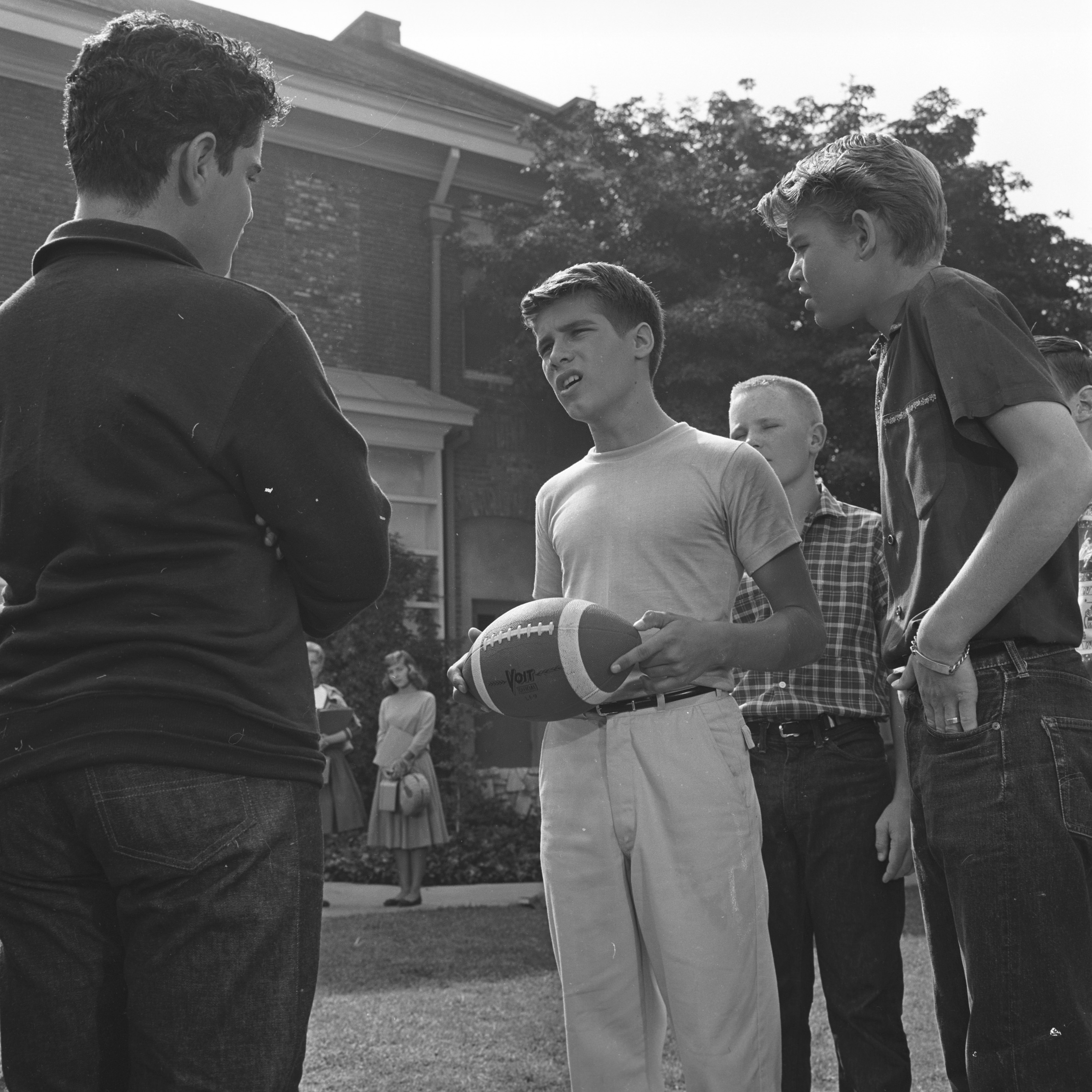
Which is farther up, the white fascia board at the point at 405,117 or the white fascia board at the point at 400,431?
the white fascia board at the point at 405,117

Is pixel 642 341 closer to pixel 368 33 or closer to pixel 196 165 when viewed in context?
pixel 196 165

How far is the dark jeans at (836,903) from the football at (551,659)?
3.77ft

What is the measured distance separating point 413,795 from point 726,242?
34.5 feet

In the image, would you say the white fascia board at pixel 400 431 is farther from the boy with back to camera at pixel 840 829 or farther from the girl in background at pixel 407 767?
the boy with back to camera at pixel 840 829

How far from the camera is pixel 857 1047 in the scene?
3.73 metres

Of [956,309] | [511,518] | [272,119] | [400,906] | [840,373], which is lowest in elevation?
[400,906]

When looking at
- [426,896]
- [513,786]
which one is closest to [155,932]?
[426,896]

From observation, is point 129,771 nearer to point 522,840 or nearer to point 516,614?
point 516,614

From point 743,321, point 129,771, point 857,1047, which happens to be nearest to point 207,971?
point 129,771

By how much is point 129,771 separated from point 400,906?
943 centimetres

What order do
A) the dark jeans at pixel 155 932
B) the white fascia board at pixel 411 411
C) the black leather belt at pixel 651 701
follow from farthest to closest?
the white fascia board at pixel 411 411
the black leather belt at pixel 651 701
the dark jeans at pixel 155 932

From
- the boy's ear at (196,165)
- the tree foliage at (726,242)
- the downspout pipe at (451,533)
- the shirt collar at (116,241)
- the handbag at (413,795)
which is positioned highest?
the tree foliage at (726,242)

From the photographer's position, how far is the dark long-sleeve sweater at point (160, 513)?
6.30ft

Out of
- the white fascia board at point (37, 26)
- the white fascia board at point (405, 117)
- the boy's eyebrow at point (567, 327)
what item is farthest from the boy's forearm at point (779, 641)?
the white fascia board at point (405, 117)
